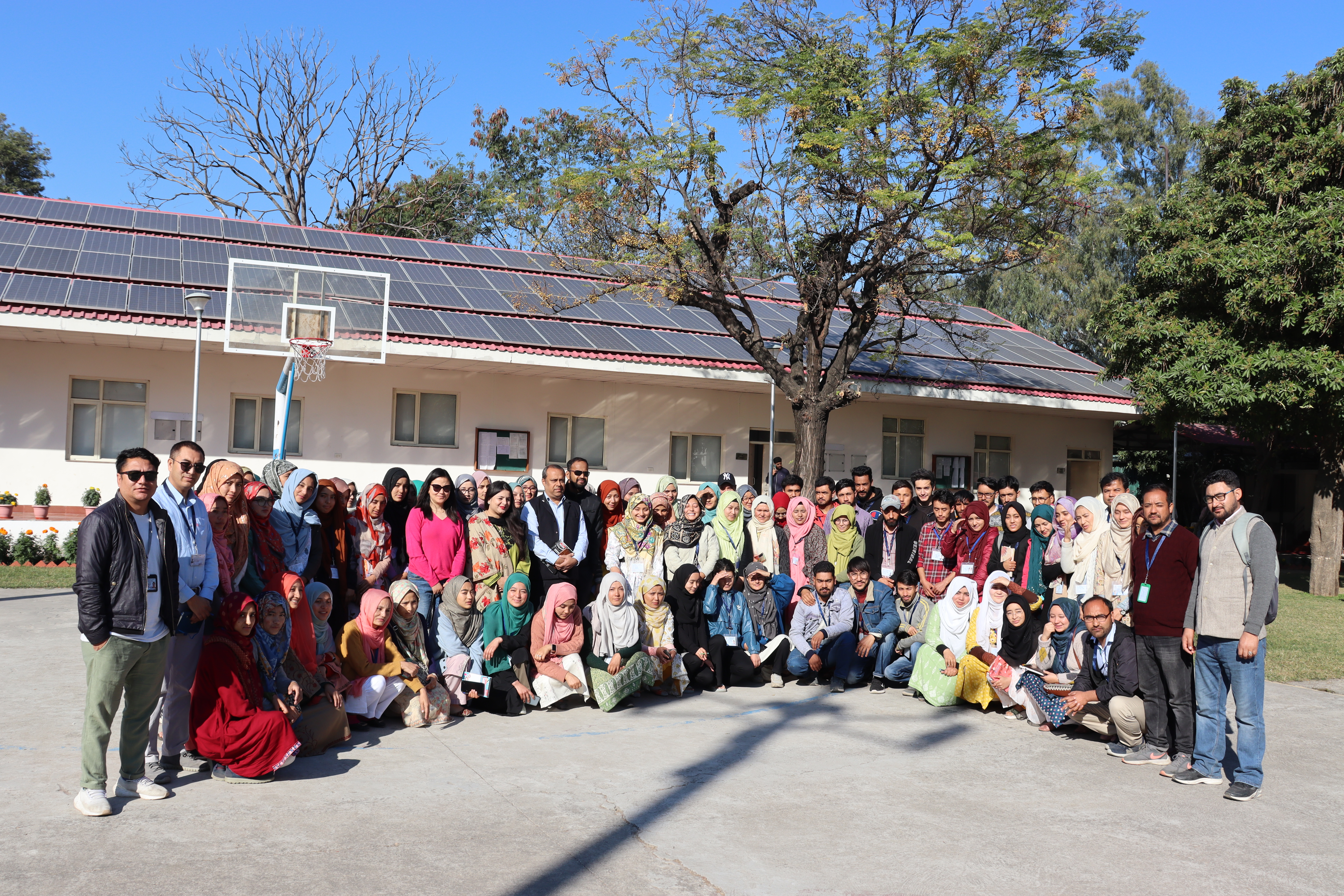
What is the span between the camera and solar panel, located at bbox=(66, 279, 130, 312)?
44.9 ft

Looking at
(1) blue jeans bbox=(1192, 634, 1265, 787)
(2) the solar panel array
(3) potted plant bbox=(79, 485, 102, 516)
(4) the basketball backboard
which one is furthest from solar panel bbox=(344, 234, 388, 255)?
(1) blue jeans bbox=(1192, 634, 1265, 787)

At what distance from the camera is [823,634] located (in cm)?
882

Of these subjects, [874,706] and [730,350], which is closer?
[874,706]

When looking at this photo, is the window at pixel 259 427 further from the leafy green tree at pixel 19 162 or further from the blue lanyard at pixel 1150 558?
the leafy green tree at pixel 19 162

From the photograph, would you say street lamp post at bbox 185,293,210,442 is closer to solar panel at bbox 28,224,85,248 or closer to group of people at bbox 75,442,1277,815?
solar panel at bbox 28,224,85,248

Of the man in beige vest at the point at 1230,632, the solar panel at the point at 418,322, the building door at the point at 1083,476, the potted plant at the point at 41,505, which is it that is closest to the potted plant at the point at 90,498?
the potted plant at the point at 41,505

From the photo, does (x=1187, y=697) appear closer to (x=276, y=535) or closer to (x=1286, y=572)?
(x=276, y=535)

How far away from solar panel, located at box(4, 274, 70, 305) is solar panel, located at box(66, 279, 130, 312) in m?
0.10

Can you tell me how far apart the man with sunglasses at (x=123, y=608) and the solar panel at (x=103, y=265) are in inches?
459

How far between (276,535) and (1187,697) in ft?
19.5

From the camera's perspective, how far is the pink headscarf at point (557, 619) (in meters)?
7.66

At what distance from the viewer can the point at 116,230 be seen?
17.5 meters

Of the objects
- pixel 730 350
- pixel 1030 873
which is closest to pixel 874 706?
pixel 1030 873

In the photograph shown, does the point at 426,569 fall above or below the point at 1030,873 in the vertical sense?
above
